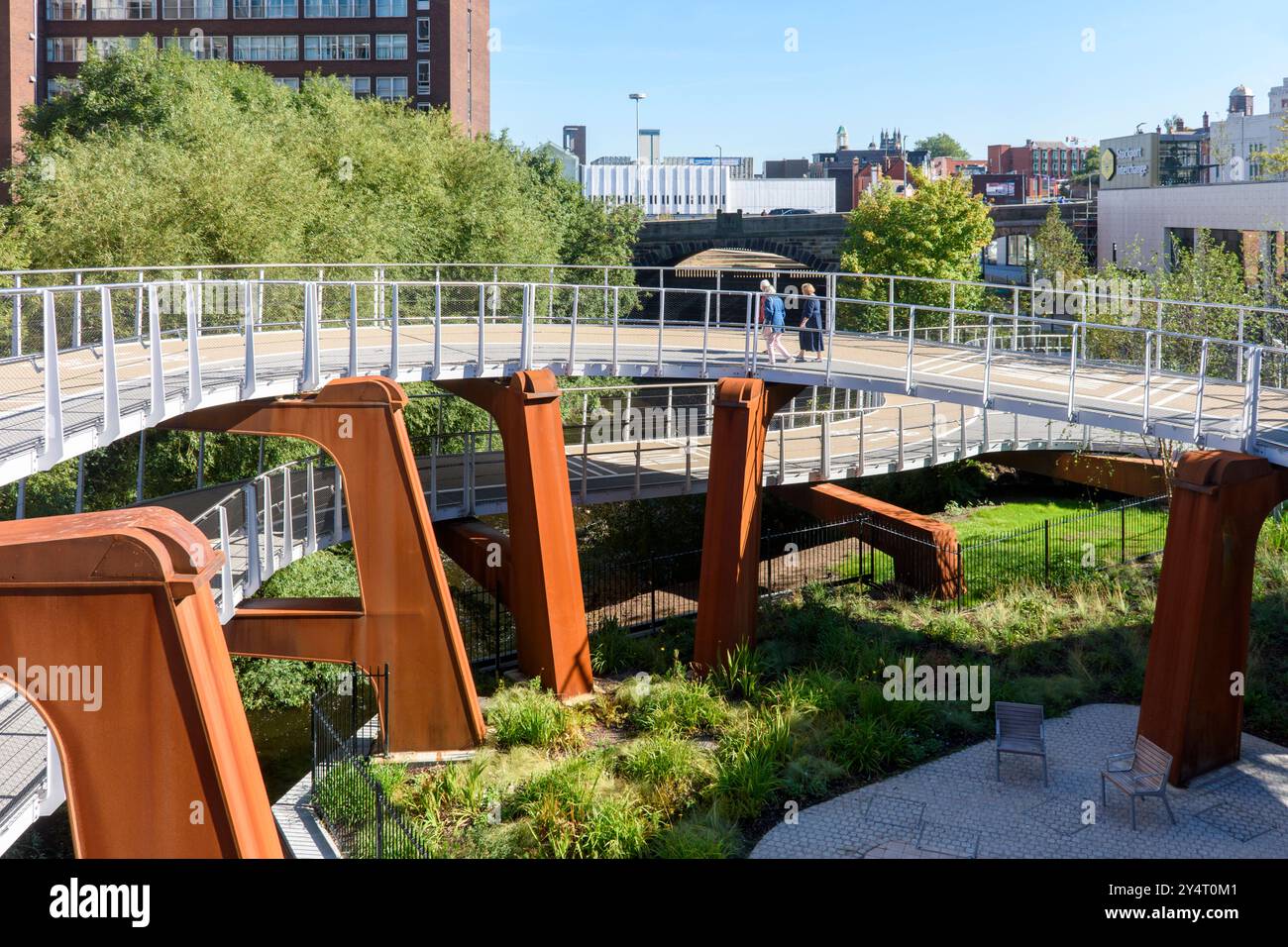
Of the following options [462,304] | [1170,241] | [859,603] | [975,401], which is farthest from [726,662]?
[1170,241]

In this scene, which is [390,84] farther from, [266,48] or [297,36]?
[266,48]

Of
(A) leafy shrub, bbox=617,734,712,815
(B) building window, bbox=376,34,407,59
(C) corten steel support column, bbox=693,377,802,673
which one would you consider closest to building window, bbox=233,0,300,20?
(B) building window, bbox=376,34,407,59

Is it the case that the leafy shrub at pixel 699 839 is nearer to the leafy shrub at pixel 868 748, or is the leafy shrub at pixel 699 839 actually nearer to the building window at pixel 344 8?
the leafy shrub at pixel 868 748

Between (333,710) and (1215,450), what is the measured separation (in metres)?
12.2

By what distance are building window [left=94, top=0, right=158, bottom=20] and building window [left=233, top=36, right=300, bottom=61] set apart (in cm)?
395

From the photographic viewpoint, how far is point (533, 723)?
1579 cm

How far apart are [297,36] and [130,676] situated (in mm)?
59566

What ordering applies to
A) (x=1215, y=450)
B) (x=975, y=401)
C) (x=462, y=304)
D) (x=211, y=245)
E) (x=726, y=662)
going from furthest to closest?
(x=211, y=245) < (x=462, y=304) < (x=726, y=662) < (x=975, y=401) < (x=1215, y=450)

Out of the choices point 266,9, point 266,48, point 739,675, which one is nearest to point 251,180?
point 739,675

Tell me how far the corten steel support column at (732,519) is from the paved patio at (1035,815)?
405cm

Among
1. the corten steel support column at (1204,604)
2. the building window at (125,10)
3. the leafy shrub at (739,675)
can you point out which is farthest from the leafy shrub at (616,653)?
the building window at (125,10)

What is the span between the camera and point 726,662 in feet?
59.3

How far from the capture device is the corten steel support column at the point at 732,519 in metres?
17.6
